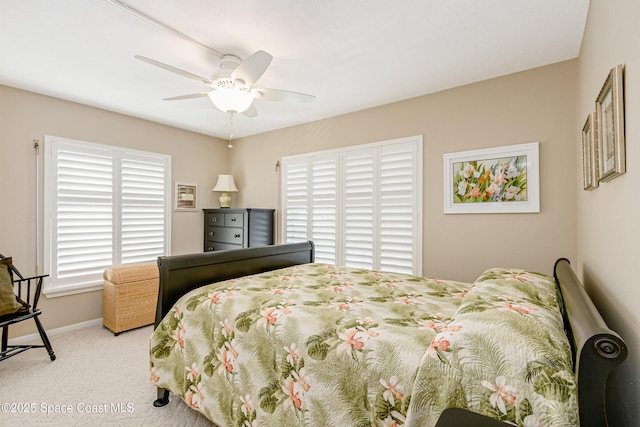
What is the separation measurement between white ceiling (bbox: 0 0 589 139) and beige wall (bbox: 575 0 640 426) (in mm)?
543

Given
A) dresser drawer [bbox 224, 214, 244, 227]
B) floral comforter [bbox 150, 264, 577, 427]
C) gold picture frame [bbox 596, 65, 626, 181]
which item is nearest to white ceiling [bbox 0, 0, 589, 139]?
gold picture frame [bbox 596, 65, 626, 181]

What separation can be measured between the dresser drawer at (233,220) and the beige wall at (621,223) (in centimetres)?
362

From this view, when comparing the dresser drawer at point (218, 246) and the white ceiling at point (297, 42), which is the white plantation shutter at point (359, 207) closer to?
the white ceiling at point (297, 42)

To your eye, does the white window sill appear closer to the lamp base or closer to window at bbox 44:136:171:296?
window at bbox 44:136:171:296

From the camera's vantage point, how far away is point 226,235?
4.45 m

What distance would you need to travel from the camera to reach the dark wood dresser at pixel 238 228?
13.8 feet

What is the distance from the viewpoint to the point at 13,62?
251cm

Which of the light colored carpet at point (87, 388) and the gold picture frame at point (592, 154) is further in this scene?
the light colored carpet at point (87, 388)

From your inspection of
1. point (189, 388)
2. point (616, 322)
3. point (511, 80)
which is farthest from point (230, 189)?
point (616, 322)

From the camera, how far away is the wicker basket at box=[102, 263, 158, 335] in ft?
10.9

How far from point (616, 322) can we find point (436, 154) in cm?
222

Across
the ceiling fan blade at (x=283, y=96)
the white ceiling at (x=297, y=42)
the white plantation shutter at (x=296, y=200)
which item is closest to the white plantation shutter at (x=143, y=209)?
the white ceiling at (x=297, y=42)

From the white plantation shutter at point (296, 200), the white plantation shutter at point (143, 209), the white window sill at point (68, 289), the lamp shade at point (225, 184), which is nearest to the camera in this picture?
the white window sill at point (68, 289)

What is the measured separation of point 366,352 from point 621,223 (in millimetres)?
1055
